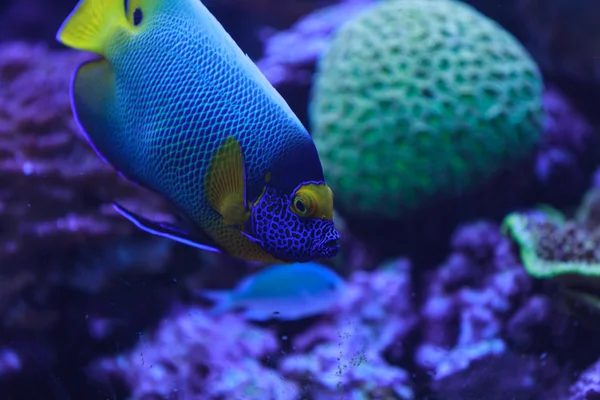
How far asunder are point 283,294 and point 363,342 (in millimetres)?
547

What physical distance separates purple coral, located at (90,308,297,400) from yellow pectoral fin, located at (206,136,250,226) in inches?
31.4

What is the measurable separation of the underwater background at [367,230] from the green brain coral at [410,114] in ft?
0.04

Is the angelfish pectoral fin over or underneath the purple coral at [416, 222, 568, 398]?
over

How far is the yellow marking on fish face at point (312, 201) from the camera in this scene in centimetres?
96

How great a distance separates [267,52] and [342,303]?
118cm

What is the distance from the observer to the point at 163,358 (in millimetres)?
1757

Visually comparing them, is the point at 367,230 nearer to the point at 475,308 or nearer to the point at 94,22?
the point at 475,308

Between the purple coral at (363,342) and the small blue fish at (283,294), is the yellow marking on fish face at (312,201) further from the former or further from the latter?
the small blue fish at (283,294)

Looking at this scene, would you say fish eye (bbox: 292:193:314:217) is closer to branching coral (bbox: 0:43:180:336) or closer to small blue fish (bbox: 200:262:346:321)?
branching coral (bbox: 0:43:180:336)

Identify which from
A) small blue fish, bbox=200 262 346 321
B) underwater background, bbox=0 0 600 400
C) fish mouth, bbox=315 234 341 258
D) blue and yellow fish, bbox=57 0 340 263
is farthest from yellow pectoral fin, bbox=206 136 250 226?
small blue fish, bbox=200 262 346 321

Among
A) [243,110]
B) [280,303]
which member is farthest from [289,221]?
[280,303]

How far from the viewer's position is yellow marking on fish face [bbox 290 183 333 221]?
0.96 m

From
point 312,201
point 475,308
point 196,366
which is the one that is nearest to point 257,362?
point 196,366

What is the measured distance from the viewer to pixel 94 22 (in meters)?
1.10
